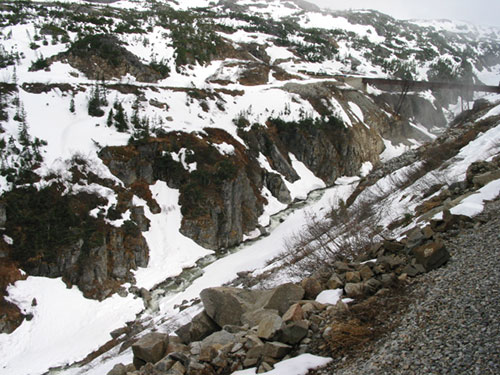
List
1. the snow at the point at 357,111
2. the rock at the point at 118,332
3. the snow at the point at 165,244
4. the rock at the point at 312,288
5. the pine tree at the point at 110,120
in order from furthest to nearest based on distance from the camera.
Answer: the snow at the point at 357,111, the pine tree at the point at 110,120, the snow at the point at 165,244, the rock at the point at 118,332, the rock at the point at 312,288

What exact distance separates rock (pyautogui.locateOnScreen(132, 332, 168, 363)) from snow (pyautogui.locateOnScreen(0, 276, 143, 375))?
13984 millimetres

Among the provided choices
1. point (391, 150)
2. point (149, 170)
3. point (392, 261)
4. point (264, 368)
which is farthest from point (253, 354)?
point (391, 150)

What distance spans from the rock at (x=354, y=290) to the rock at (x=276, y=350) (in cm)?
191

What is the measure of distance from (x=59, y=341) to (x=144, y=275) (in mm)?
7435

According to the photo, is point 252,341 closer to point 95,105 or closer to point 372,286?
point 372,286

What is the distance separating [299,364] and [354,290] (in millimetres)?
2284

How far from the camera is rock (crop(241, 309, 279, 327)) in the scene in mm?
7887

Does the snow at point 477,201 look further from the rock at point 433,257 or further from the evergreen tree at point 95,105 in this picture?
the evergreen tree at point 95,105

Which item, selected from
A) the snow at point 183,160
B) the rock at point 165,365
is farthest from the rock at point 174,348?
the snow at point 183,160

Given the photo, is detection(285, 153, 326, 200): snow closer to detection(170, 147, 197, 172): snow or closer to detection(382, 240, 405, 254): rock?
detection(170, 147, 197, 172): snow

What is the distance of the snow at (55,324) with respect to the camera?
18.2m

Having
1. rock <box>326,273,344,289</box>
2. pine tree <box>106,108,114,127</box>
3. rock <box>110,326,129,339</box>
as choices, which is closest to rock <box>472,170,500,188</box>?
rock <box>326,273,344,289</box>

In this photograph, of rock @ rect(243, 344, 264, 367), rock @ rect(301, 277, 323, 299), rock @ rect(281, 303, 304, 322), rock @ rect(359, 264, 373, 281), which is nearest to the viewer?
rock @ rect(243, 344, 264, 367)

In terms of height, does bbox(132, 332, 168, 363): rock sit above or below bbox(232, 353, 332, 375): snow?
below
